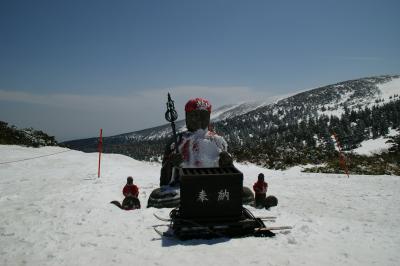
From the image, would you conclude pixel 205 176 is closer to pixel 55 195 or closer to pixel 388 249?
pixel 388 249

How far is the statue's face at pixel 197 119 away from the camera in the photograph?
834 cm

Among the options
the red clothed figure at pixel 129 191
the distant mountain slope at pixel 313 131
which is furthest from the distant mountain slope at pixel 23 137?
the red clothed figure at pixel 129 191

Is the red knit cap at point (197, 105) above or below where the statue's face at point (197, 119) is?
above

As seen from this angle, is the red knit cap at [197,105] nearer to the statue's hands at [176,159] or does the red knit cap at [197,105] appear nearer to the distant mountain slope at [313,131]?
the statue's hands at [176,159]

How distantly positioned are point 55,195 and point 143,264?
5.65 meters

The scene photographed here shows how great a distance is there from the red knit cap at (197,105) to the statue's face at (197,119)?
9 cm

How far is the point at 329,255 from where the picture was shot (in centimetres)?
450

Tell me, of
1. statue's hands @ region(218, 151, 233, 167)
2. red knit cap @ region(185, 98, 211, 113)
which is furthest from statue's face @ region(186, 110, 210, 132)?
statue's hands @ region(218, 151, 233, 167)

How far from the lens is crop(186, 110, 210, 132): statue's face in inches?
328

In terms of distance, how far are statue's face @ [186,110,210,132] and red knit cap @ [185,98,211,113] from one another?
0.09 m

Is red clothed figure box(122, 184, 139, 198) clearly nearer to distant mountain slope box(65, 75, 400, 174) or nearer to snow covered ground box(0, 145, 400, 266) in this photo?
snow covered ground box(0, 145, 400, 266)

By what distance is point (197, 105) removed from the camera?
831 cm

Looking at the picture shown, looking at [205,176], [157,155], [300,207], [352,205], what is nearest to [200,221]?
[205,176]

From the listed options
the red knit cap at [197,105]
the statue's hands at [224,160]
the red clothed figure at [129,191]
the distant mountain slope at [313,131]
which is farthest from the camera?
the distant mountain slope at [313,131]
